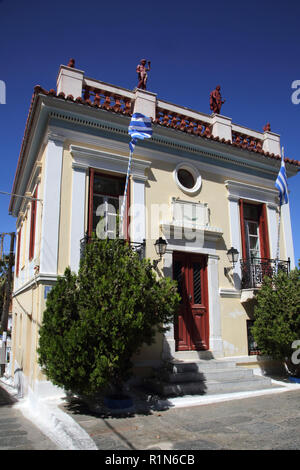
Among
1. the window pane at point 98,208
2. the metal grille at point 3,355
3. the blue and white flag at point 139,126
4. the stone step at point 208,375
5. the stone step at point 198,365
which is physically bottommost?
the metal grille at point 3,355

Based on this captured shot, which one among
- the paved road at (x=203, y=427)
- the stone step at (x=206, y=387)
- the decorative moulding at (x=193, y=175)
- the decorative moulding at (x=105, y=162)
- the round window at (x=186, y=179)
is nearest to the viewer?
the paved road at (x=203, y=427)

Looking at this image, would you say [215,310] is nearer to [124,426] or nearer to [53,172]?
[124,426]

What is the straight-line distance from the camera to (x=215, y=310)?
30.4 ft

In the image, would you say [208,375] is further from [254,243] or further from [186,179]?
[186,179]

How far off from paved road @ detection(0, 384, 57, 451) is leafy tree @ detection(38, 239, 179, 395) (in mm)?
817

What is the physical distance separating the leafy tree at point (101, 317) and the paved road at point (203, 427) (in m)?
0.68

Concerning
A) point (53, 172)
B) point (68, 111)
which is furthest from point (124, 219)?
point (68, 111)

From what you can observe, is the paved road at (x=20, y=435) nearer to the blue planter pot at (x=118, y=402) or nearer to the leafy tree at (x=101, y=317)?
the leafy tree at (x=101, y=317)

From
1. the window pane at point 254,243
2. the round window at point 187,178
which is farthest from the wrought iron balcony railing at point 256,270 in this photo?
the round window at point 187,178

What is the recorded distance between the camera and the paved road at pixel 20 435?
188 inches

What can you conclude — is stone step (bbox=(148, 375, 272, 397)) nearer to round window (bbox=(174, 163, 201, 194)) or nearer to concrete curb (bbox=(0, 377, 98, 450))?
concrete curb (bbox=(0, 377, 98, 450))

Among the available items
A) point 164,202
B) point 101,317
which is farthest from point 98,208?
point 101,317

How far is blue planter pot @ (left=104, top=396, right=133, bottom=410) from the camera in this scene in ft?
20.3

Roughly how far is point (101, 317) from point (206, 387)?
3.17 metres
